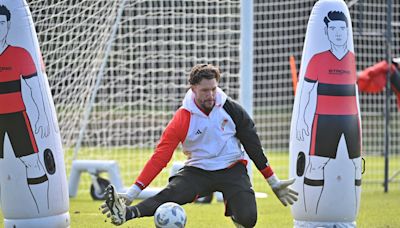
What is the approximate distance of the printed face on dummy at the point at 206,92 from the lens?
6.26 meters

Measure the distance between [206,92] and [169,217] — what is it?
3.04 feet

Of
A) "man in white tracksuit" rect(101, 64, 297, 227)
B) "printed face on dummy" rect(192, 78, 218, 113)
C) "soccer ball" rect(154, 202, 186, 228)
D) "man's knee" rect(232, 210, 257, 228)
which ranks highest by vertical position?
"printed face on dummy" rect(192, 78, 218, 113)

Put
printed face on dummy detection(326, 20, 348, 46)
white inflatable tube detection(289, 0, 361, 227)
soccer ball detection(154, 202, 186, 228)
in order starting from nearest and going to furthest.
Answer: soccer ball detection(154, 202, 186, 228) < white inflatable tube detection(289, 0, 361, 227) < printed face on dummy detection(326, 20, 348, 46)

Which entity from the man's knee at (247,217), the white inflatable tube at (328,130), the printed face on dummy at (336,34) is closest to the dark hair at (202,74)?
the white inflatable tube at (328,130)

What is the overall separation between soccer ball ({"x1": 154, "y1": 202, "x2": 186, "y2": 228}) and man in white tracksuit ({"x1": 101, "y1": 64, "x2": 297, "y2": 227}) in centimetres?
30

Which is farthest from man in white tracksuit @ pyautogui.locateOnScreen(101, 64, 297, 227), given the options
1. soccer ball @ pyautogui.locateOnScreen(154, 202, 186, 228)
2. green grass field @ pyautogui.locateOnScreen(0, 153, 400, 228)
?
green grass field @ pyautogui.locateOnScreen(0, 153, 400, 228)

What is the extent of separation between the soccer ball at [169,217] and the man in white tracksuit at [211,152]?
30 centimetres

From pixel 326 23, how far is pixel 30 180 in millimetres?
2294

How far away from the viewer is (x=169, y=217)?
234 inches

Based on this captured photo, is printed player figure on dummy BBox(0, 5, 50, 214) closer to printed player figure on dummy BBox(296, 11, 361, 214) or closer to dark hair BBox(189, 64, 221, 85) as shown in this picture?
dark hair BBox(189, 64, 221, 85)

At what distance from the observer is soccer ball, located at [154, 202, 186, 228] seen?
19.5ft

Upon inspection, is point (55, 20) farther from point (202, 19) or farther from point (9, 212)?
point (9, 212)

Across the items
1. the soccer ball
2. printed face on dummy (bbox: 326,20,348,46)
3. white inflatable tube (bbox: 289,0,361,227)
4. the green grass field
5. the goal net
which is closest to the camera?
the soccer ball

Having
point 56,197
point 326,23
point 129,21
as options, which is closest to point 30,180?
point 56,197
